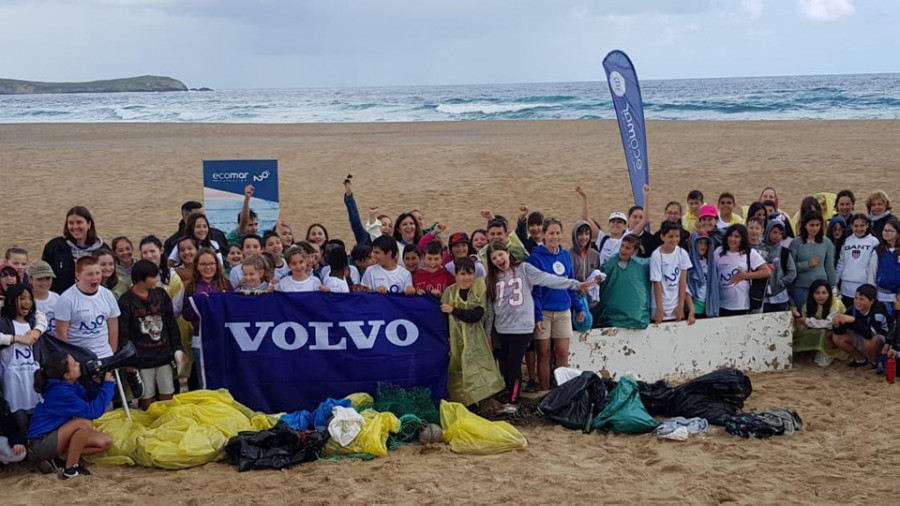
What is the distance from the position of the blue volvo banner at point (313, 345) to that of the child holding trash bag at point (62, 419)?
3.96 feet

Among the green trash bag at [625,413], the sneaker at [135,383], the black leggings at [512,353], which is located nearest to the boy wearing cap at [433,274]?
the black leggings at [512,353]

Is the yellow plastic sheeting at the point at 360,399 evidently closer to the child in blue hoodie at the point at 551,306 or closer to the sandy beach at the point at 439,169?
the child in blue hoodie at the point at 551,306

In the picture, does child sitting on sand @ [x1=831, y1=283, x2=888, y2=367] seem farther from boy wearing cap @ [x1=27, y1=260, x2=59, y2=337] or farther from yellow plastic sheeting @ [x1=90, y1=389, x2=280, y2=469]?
boy wearing cap @ [x1=27, y1=260, x2=59, y2=337]

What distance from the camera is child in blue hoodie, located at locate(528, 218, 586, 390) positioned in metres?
7.50

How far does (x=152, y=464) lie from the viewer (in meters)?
6.21

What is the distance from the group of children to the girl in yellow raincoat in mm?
12

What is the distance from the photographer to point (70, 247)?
25.3ft

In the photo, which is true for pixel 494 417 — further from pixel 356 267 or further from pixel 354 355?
pixel 356 267

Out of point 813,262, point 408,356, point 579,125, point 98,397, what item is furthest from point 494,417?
point 579,125

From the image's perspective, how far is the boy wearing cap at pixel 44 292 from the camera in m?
6.54

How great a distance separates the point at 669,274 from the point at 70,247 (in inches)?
209

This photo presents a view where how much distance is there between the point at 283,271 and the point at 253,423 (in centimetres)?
178

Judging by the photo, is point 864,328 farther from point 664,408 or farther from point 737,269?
point 664,408

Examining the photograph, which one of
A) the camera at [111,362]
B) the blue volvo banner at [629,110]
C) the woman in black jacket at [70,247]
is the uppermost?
the blue volvo banner at [629,110]
